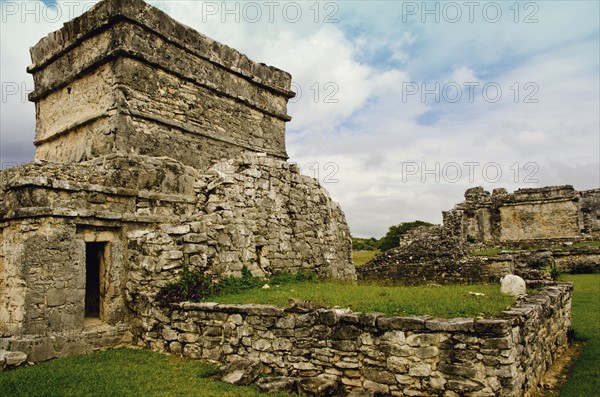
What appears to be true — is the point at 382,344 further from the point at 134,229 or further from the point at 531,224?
the point at 531,224

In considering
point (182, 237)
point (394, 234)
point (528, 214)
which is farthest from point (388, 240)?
point (182, 237)

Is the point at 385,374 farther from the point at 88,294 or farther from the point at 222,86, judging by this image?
the point at 222,86

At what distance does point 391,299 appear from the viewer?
7453 millimetres

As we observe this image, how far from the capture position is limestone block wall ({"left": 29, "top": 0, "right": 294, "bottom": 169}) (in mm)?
10617

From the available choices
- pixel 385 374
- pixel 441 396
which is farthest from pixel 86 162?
pixel 441 396

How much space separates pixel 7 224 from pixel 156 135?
3935 millimetres

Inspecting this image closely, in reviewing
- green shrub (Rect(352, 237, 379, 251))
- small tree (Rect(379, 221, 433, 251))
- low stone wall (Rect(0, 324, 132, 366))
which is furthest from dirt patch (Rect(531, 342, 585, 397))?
green shrub (Rect(352, 237, 379, 251))

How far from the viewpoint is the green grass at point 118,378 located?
6191mm

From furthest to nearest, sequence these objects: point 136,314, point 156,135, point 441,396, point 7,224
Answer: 1. point 156,135
2. point 136,314
3. point 7,224
4. point 441,396

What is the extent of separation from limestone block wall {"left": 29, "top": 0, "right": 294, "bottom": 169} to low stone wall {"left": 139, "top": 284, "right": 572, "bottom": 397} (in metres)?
4.78

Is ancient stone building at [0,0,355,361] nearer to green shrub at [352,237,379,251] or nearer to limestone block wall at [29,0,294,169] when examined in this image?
limestone block wall at [29,0,294,169]

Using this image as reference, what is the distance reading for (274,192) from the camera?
11531 millimetres

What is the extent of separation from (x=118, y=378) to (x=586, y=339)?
941 cm

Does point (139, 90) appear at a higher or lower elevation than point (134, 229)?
higher
